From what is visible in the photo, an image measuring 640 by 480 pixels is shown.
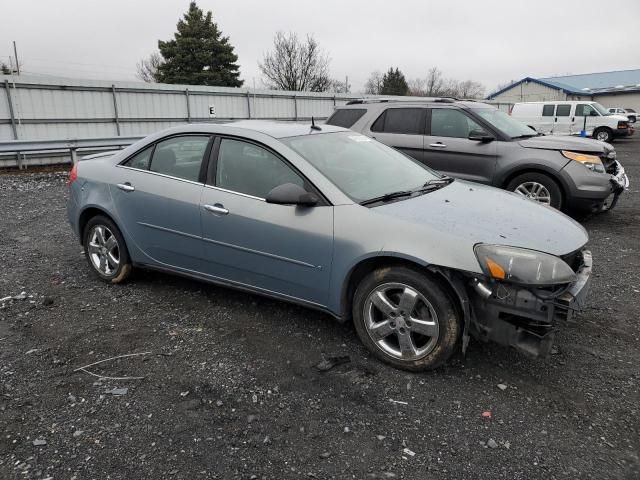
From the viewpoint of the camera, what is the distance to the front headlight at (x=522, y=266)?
9.03 ft

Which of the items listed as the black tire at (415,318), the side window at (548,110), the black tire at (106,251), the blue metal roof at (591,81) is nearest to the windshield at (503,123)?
the black tire at (415,318)

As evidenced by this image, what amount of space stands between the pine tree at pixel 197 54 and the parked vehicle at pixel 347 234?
127ft

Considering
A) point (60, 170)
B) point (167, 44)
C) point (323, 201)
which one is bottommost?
point (60, 170)

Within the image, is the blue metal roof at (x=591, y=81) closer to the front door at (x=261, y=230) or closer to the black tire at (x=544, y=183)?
the black tire at (x=544, y=183)

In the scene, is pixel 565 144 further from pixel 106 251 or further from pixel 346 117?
pixel 106 251

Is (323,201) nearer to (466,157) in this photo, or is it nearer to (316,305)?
(316,305)

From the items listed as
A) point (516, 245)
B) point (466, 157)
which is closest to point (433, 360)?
point (516, 245)

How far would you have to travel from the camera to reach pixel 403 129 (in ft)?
25.9

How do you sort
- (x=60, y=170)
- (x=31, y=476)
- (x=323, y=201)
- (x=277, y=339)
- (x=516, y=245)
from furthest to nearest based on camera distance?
(x=60, y=170), (x=277, y=339), (x=323, y=201), (x=516, y=245), (x=31, y=476)

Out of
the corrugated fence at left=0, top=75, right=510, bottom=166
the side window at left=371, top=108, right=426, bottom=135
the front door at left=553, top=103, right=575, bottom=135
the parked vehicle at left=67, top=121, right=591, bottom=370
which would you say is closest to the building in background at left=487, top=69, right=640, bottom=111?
the front door at left=553, top=103, right=575, bottom=135

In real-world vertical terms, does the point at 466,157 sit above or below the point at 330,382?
above

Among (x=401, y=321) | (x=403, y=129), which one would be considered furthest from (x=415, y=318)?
(x=403, y=129)

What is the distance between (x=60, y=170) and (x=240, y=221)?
1061 centimetres

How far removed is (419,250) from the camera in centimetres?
296
